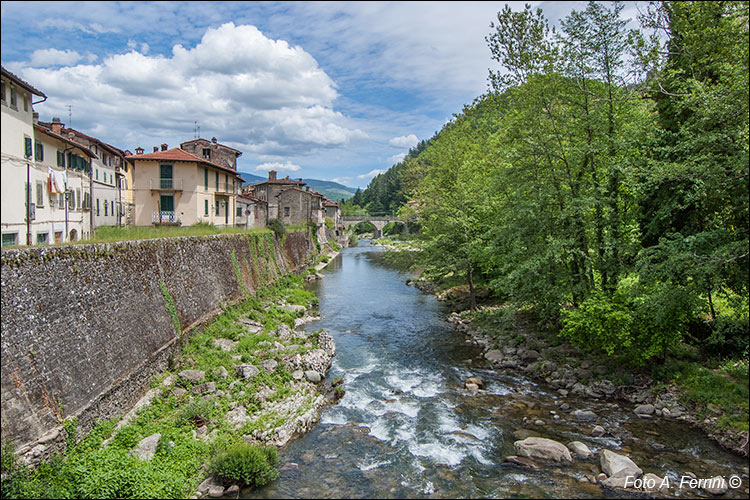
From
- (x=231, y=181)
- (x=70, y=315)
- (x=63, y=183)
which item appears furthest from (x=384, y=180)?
(x=70, y=315)

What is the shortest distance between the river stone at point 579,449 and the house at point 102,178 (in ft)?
87.1

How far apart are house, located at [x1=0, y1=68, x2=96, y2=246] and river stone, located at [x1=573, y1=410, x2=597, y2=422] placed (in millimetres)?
15224

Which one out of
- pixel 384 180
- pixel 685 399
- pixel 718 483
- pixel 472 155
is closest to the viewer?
pixel 718 483

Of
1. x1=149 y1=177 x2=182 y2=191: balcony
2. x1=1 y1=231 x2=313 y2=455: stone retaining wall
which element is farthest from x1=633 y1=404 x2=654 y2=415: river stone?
x1=149 y1=177 x2=182 y2=191: balcony

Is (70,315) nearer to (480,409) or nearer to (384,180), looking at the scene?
(480,409)

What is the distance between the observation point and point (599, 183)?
15.0 metres

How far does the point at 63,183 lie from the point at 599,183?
859 inches

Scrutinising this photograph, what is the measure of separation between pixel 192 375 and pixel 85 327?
12.2ft

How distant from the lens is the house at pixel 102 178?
28.2m

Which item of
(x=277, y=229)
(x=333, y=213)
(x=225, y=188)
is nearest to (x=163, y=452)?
(x=225, y=188)

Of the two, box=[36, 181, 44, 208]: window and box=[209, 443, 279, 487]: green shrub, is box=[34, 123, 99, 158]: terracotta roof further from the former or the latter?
box=[209, 443, 279, 487]: green shrub

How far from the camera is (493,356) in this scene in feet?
55.7

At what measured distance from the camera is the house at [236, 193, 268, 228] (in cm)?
3994

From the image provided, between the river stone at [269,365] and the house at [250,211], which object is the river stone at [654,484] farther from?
the house at [250,211]
